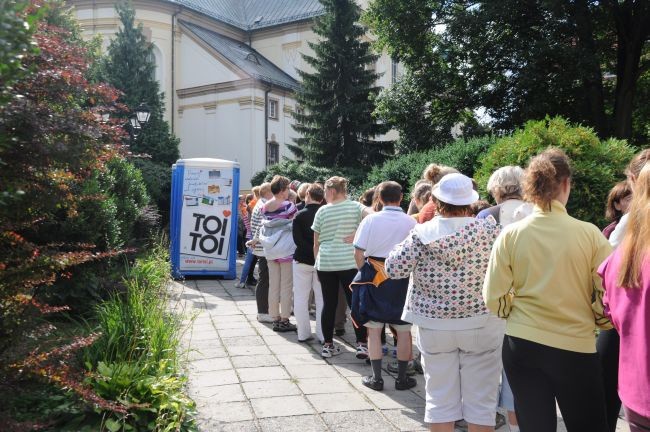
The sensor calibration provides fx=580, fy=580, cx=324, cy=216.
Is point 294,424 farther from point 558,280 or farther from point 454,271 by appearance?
point 558,280

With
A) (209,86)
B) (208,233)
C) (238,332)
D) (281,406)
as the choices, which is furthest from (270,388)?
(209,86)

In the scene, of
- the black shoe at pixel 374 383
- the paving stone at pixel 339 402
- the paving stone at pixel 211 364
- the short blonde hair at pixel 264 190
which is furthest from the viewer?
the short blonde hair at pixel 264 190

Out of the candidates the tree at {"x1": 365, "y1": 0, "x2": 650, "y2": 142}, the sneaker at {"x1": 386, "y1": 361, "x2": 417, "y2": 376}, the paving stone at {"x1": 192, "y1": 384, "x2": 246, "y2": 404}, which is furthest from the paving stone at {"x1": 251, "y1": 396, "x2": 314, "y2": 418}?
the tree at {"x1": 365, "y1": 0, "x2": 650, "y2": 142}

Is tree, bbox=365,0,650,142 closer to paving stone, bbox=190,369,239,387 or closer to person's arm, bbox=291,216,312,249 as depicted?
person's arm, bbox=291,216,312,249

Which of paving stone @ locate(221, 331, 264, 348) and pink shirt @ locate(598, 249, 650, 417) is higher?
pink shirt @ locate(598, 249, 650, 417)

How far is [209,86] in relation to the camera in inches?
1314

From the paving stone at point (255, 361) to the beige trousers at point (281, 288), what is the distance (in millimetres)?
1258

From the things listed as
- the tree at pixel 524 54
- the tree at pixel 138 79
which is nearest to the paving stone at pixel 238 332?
the tree at pixel 524 54

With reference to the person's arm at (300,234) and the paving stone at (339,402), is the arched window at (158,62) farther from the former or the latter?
the paving stone at (339,402)

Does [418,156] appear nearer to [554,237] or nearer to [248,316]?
[248,316]

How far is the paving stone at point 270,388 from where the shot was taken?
502 cm

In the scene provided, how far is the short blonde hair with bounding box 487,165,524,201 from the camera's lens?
4.37m

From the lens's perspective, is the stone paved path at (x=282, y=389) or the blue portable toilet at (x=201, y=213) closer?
the stone paved path at (x=282, y=389)

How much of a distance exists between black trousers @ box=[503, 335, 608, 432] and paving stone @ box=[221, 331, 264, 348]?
426 cm
